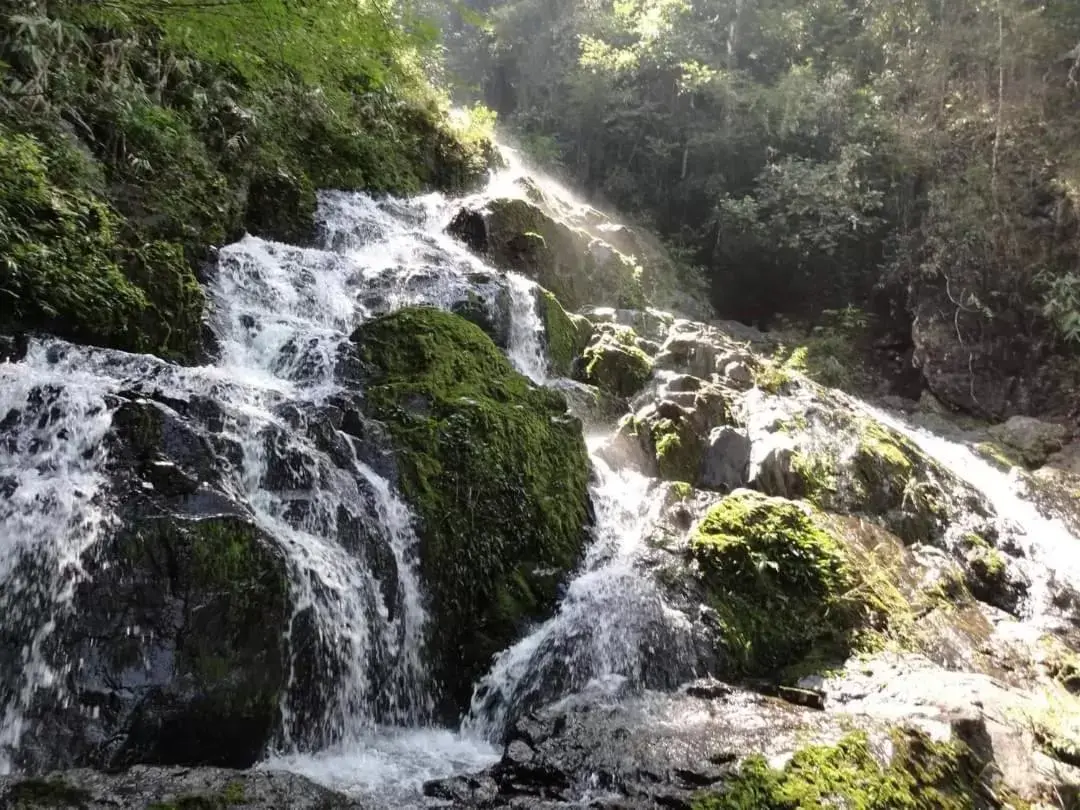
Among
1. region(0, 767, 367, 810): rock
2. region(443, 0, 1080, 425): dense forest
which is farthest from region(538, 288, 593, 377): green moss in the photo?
region(0, 767, 367, 810): rock

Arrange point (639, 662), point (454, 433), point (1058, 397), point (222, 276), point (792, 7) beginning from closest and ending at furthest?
point (639, 662), point (454, 433), point (222, 276), point (1058, 397), point (792, 7)

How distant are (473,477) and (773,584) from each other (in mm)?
2803

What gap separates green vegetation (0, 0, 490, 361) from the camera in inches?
194

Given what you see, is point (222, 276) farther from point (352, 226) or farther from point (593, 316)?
point (593, 316)

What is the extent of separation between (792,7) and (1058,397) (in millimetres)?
13925

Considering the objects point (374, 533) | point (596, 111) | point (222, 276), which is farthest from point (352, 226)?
point (596, 111)

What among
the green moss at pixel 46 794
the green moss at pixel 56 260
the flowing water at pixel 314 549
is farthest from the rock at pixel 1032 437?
the green moss at pixel 46 794

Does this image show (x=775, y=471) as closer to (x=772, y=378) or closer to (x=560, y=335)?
(x=772, y=378)

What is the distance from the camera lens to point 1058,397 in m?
16.0

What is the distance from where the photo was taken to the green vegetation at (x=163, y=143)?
194 inches

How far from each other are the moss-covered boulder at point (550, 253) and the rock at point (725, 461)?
509 cm

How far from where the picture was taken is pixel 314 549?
594 centimetres

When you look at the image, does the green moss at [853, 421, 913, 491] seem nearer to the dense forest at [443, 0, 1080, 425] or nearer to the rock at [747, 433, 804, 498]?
the rock at [747, 433, 804, 498]

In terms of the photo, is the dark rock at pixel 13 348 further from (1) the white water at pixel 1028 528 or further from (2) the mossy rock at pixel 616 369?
(1) the white water at pixel 1028 528
